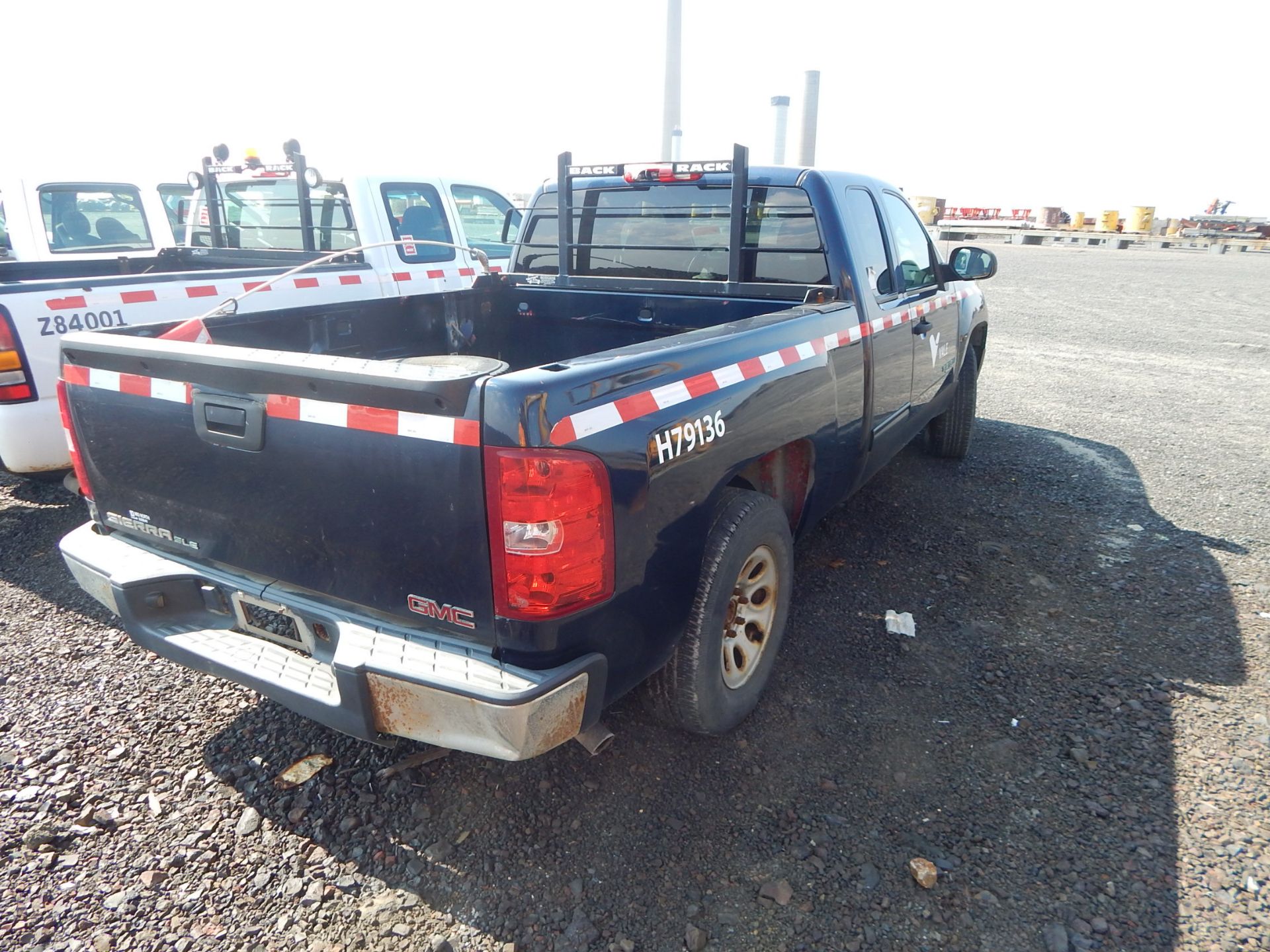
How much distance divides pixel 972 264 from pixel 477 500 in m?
3.98

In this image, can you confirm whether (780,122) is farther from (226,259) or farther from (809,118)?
(226,259)

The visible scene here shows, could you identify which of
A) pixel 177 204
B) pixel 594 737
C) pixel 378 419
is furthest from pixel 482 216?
pixel 594 737

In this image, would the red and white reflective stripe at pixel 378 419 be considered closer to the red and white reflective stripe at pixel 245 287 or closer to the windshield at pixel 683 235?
the red and white reflective stripe at pixel 245 287

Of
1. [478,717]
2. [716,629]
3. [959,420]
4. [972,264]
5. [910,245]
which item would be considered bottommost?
[959,420]

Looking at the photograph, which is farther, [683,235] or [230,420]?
[683,235]

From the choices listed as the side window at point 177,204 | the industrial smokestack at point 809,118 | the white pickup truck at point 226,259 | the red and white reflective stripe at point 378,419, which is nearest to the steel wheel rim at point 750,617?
the red and white reflective stripe at point 378,419

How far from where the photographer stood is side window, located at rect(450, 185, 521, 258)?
25.4 feet

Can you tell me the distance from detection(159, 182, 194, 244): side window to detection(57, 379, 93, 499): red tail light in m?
6.85

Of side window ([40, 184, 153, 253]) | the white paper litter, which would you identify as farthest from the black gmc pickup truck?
side window ([40, 184, 153, 253])

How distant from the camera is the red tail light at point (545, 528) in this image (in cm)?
195

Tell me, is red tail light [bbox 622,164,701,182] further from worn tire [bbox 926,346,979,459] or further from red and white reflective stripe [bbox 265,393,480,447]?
worn tire [bbox 926,346,979,459]

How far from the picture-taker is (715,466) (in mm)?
2557

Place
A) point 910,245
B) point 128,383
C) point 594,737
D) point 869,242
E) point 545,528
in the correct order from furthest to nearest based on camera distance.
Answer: point 910,245 < point 869,242 < point 128,383 < point 594,737 < point 545,528

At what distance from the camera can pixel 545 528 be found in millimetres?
1986
